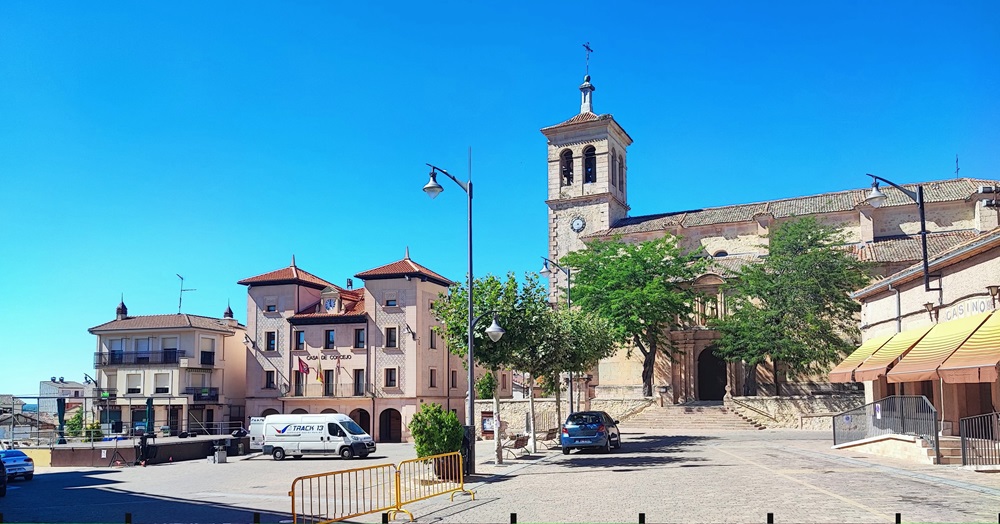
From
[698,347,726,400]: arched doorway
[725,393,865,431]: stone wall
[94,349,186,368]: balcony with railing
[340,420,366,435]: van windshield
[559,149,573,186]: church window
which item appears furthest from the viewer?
[559,149,573,186]: church window

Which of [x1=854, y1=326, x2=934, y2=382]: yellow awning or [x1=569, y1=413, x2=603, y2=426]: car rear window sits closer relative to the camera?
[x1=854, y1=326, x2=934, y2=382]: yellow awning

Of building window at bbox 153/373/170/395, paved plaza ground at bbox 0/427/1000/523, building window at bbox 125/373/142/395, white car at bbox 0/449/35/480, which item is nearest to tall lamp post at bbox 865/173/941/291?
paved plaza ground at bbox 0/427/1000/523

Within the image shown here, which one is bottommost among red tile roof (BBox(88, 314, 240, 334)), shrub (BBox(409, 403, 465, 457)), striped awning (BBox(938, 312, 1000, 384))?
shrub (BBox(409, 403, 465, 457))

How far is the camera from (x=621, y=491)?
16.7 meters

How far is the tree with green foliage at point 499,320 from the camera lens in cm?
2469

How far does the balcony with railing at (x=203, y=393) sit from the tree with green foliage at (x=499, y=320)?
35.3m

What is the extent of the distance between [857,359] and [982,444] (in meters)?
8.14

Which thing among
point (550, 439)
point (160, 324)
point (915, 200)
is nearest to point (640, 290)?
point (550, 439)

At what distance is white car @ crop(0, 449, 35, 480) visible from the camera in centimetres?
2653

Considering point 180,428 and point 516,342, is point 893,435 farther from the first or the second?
point 180,428

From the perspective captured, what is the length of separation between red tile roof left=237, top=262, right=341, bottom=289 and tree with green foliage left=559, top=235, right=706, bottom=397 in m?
17.3

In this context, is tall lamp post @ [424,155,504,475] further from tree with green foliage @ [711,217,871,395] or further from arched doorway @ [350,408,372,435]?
arched doorway @ [350,408,372,435]

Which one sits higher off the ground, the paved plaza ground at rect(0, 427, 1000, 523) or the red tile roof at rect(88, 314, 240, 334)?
the red tile roof at rect(88, 314, 240, 334)

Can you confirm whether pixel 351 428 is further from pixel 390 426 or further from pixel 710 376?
pixel 710 376
